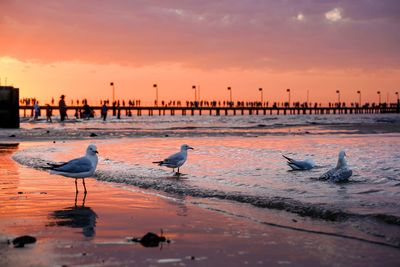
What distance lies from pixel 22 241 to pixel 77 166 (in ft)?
13.7

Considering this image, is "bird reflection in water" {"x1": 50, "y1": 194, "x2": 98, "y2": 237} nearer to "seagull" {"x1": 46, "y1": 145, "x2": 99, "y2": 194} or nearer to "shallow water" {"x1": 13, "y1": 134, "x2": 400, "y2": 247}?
"seagull" {"x1": 46, "y1": 145, "x2": 99, "y2": 194}

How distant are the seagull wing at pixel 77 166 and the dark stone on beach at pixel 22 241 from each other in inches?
158

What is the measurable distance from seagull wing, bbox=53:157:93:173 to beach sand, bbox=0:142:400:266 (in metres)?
0.46

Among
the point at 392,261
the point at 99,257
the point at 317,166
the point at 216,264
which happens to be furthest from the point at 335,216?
the point at 317,166

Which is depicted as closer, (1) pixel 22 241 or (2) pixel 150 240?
(1) pixel 22 241

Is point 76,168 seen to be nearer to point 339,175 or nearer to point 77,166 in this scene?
point 77,166

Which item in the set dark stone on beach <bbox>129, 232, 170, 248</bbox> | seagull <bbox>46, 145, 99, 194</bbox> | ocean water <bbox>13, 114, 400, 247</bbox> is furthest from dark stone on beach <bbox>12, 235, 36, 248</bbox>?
seagull <bbox>46, 145, 99, 194</bbox>

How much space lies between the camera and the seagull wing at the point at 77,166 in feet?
32.8

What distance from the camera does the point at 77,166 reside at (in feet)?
32.9

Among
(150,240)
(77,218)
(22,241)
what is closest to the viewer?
(22,241)

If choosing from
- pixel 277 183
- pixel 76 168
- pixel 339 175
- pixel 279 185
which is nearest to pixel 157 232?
pixel 76 168

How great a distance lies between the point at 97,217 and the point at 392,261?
3.82 metres

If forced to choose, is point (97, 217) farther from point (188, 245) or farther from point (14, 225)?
point (188, 245)

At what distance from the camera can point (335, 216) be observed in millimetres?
7707
